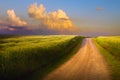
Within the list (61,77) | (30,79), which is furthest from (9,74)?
(61,77)

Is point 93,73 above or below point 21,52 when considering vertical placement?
below

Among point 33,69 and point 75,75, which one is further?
point 33,69

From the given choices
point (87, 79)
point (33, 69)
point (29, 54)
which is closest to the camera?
point (87, 79)

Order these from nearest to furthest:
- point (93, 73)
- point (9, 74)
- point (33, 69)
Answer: point (9, 74)
point (93, 73)
point (33, 69)

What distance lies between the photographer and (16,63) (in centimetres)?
2094

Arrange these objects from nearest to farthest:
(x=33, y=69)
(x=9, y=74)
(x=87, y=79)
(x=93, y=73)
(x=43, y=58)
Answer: (x=87, y=79) < (x=9, y=74) < (x=93, y=73) < (x=33, y=69) < (x=43, y=58)

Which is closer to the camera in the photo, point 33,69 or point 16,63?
point 16,63

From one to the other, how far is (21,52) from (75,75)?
736cm

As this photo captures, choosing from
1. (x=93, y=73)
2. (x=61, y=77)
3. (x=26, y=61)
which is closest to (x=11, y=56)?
(x=26, y=61)

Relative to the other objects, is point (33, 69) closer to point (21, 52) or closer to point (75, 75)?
point (21, 52)

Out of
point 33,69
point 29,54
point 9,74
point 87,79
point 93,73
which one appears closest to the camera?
point 87,79

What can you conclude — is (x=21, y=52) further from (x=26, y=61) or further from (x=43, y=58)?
(x=43, y=58)

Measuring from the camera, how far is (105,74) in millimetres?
19594

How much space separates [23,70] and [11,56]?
5.58ft
